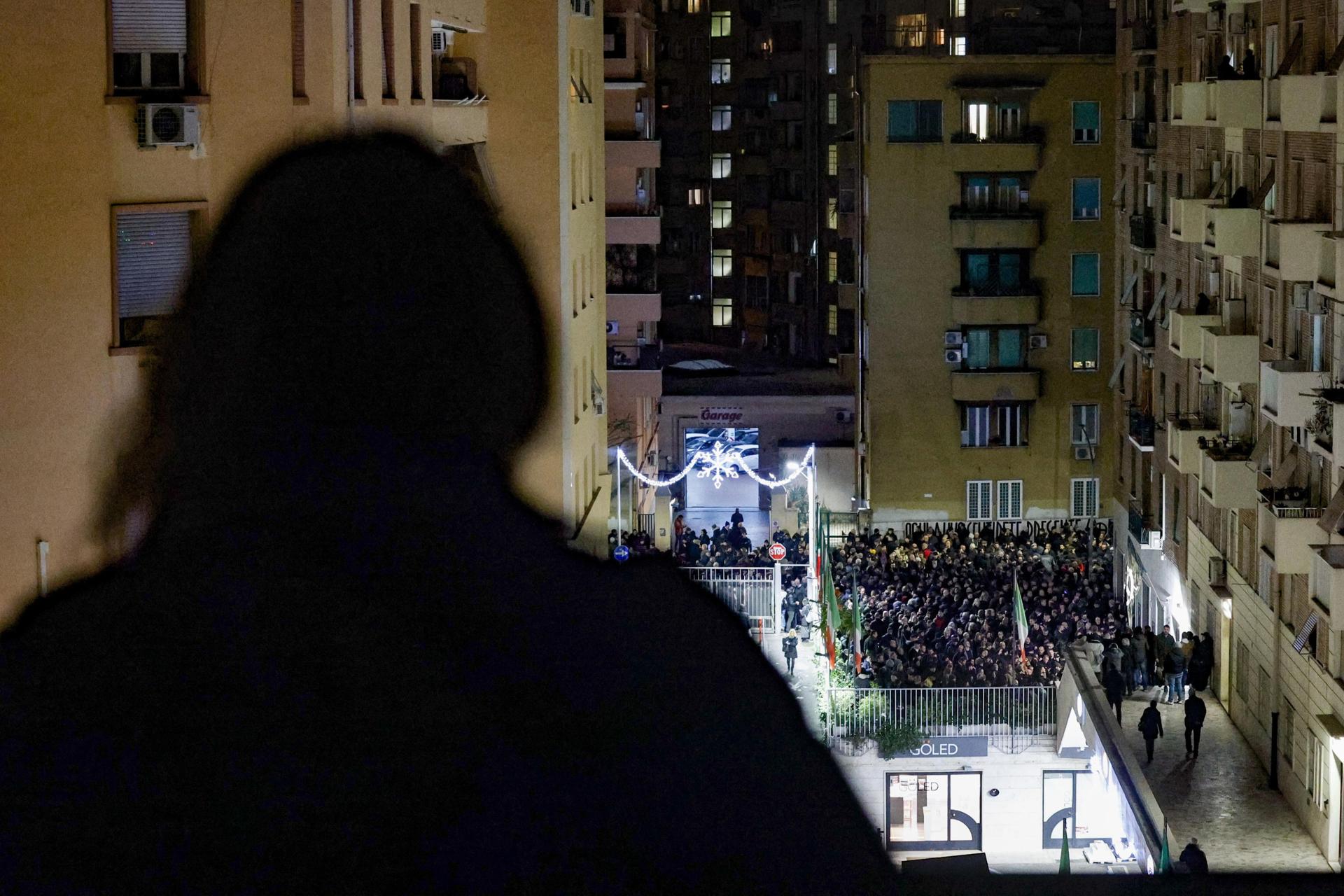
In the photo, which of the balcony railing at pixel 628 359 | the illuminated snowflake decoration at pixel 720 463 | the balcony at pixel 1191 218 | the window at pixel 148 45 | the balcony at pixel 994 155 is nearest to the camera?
the window at pixel 148 45

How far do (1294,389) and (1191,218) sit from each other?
661 cm

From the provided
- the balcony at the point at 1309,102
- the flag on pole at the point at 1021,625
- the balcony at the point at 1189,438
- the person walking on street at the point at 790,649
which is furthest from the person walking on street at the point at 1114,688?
the balcony at the point at 1309,102

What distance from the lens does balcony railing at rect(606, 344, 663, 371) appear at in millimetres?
39719

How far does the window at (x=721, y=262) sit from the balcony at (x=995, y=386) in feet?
98.2

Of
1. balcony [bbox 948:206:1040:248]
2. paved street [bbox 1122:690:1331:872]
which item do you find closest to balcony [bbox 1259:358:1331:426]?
paved street [bbox 1122:690:1331:872]

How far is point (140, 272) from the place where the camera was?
12.4 metres

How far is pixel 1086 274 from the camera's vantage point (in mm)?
46469

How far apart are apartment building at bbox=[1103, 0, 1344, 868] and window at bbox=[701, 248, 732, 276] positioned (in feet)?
122

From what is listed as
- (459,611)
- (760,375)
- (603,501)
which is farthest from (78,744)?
(760,375)

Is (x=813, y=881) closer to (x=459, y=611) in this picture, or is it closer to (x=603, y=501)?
(x=459, y=611)

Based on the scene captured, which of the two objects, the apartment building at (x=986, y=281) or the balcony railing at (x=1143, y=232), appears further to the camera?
the apartment building at (x=986, y=281)

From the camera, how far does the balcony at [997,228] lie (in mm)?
45969

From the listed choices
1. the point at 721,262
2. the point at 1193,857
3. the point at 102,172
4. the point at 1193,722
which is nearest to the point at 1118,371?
the point at 1193,722

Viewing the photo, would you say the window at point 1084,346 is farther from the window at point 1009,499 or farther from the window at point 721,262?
the window at point 721,262
